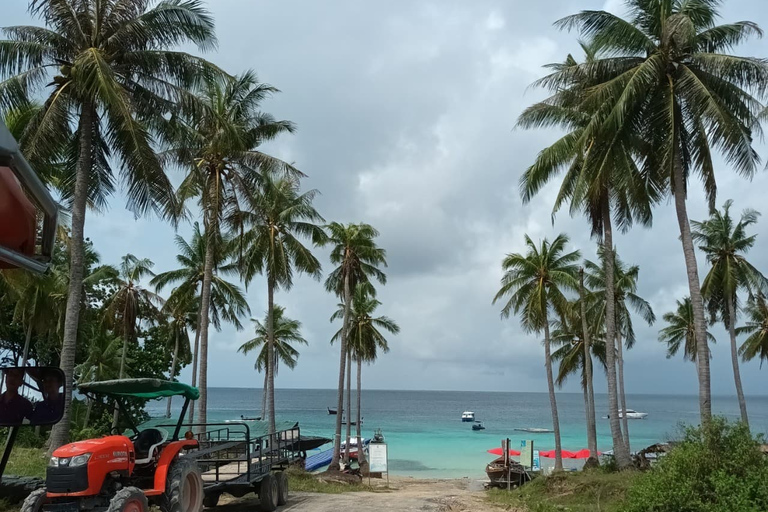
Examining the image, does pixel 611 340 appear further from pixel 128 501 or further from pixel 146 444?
pixel 128 501

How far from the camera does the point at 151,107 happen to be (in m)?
17.8

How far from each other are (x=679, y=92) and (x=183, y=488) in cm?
1668

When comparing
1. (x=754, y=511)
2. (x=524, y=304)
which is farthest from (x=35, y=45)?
(x=524, y=304)

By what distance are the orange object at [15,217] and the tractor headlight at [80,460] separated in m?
8.10

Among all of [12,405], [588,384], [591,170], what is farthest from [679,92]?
[588,384]

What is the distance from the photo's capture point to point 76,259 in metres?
16.3

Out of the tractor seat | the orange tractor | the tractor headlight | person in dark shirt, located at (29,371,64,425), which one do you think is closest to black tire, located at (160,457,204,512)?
the orange tractor

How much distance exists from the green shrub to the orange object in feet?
37.3

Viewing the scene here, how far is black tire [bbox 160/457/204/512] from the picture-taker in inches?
409

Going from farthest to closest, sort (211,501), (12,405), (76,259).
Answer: (76,259) < (211,501) < (12,405)

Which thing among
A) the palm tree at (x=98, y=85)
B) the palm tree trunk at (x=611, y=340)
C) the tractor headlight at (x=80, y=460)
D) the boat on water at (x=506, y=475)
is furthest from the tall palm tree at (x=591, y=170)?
the tractor headlight at (x=80, y=460)

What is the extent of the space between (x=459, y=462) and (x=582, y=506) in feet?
150

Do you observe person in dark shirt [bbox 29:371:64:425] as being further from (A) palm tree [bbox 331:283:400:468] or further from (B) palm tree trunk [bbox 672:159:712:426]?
(A) palm tree [bbox 331:283:400:468]

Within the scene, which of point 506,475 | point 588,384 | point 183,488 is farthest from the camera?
point 588,384
